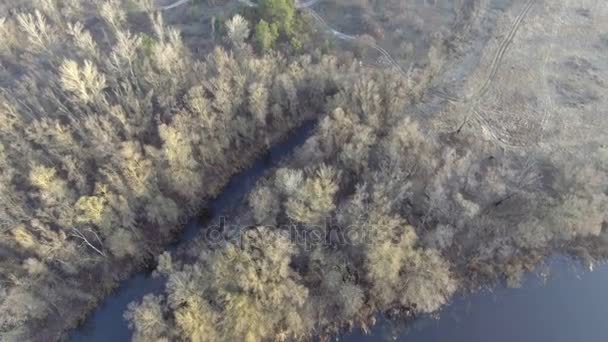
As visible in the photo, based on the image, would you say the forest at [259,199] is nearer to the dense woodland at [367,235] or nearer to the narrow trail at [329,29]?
the dense woodland at [367,235]

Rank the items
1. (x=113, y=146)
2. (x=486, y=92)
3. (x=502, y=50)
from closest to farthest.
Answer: (x=113, y=146)
(x=486, y=92)
(x=502, y=50)

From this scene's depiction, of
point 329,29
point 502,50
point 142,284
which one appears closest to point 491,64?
point 502,50

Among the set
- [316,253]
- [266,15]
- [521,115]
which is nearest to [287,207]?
[316,253]

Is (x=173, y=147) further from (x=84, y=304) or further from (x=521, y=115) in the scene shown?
(x=521, y=115)

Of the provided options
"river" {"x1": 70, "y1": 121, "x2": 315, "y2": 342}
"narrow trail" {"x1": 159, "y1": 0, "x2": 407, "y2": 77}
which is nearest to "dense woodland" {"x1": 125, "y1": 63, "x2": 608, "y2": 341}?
→ "river" {"x1": 70, "y1": 121, "x2": 315, "y2": 342}

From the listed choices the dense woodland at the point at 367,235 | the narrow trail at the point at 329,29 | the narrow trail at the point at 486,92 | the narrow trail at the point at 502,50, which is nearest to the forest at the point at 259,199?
the dense woodland at the point at 367,235

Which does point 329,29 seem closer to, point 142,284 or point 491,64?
point 491,64

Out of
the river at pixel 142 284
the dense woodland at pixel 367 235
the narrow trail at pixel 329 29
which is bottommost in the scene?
the river at pixel 142 284

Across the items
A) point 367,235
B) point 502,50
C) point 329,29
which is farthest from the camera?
point 329,29
